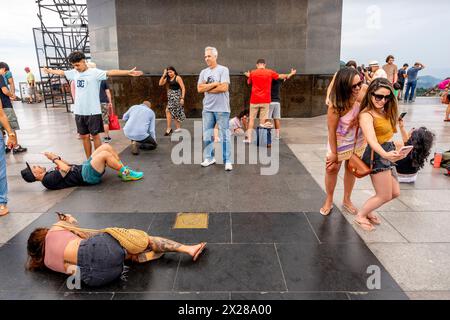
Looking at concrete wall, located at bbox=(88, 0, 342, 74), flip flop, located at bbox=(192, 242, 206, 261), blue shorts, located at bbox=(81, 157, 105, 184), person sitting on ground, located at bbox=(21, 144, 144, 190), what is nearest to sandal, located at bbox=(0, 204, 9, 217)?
person sitting on ground, located at bbox=(21, 144, 144, 190)

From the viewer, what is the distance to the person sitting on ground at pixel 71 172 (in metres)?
5.32

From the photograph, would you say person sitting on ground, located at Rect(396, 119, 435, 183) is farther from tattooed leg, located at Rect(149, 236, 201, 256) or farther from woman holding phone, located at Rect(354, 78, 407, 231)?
tattooed leg, located at Rect(149, 236, 201, 256)

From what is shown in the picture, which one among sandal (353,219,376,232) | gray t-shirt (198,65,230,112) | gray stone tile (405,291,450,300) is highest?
gray t-shirt (198,65,230,112)

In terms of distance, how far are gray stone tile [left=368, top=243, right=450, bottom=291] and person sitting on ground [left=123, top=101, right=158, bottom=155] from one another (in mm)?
5325

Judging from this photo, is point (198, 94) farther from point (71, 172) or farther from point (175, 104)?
point (71, 172)

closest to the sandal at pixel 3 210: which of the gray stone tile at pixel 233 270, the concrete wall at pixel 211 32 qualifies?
the gray stone tile at pixel 233 270

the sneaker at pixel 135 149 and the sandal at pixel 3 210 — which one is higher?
the sneaker at pixel 135 149

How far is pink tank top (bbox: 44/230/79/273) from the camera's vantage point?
2.98m

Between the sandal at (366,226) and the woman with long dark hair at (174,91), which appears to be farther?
the woman with long dark hair at (174,91)

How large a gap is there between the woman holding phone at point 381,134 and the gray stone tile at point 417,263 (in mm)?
546

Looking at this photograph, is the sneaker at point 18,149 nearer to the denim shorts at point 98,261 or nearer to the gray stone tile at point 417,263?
the denim shorts at point 98,261

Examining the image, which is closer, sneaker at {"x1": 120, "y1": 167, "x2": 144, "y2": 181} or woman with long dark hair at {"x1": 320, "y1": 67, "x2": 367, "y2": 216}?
woman with long dark hair at {"x1": 320, "y1": 67, "x2": 367, "y2": 216}

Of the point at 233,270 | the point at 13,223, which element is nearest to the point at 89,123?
the point at 13,223

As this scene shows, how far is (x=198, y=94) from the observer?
1195cm
